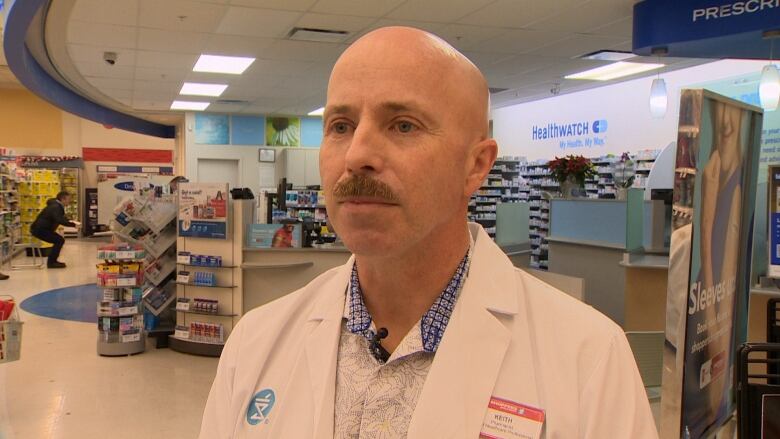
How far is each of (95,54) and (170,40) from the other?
1.58m

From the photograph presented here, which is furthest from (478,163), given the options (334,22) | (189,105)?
(189,105)

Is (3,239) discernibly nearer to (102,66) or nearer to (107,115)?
(107,115)

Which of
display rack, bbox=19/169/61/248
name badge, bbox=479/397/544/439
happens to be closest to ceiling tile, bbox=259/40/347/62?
name badge, bbox=479/397/544/439

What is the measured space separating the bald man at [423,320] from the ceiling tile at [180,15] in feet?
20.1

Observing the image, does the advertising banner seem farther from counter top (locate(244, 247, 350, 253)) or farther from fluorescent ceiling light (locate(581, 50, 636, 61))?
fluorescent ceiling light (locate(581, 50, 636, 61))

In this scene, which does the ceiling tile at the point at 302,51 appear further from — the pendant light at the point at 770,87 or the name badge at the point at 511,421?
the name badge at the point at 511,421

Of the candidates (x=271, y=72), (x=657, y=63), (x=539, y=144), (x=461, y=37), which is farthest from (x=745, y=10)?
(x=539, y=144)

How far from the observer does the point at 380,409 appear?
3.53 ft

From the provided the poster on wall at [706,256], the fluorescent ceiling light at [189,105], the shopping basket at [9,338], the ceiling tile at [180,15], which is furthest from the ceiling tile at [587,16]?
the fluorescent ceiling light at [189,105]

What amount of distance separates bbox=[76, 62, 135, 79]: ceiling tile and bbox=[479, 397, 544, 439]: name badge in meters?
10.2

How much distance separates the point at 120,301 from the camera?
21.6 ft

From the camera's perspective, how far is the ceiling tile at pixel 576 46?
321 inches

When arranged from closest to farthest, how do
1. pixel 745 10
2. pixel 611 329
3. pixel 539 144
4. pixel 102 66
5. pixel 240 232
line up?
pixel 611 329
pixel 745 10
pixel 240 232
pixel 102 66
pixel 539 144

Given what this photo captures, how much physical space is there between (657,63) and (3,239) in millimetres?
12534
